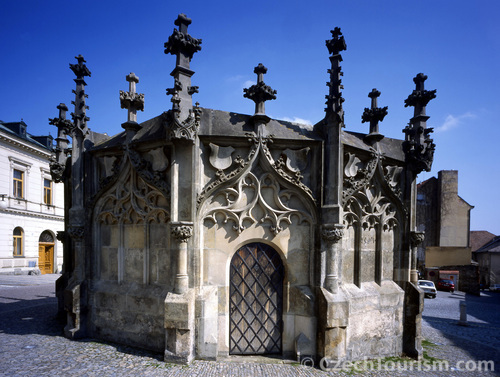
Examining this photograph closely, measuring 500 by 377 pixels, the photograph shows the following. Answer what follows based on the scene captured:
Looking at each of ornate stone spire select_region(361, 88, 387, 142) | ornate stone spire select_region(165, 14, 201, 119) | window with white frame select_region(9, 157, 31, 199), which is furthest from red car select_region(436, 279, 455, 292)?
window with white frame select_region(9, 157, 31, 199)

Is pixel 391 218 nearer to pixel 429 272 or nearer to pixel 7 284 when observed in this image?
pixel 7 284

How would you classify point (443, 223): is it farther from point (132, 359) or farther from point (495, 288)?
point (132, 359)

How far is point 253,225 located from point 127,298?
3.66 m

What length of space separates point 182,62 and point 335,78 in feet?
11.7

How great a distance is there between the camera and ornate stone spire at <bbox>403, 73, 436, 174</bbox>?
8.72 metres

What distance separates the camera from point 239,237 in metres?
7.35

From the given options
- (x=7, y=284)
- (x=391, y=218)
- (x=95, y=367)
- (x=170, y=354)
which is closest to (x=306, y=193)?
(x=391, y=218)

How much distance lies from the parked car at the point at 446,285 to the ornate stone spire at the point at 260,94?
28.6 metres

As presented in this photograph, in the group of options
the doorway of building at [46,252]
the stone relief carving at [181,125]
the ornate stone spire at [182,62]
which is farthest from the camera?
the doorway of building at [46,252]

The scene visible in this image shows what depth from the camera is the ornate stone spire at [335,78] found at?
726cm

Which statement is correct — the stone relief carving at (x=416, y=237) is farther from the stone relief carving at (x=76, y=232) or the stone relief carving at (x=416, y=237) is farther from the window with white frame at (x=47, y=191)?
the window with white frame at (x=47, y=191)

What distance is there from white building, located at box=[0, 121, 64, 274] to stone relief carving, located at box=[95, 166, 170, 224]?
19.5 metres

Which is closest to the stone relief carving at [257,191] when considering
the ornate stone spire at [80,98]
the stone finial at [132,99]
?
the stone finial at [132,99]

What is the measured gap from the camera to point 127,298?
7.81 metres
